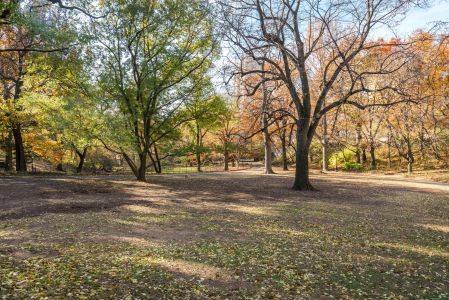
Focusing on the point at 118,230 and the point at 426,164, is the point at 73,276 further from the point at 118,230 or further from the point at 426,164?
the point at 426,164

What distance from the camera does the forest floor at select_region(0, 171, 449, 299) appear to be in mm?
6121

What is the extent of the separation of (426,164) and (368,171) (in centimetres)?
670

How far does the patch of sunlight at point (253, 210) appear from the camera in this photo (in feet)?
44.7

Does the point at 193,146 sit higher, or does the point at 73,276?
the point at 193,146

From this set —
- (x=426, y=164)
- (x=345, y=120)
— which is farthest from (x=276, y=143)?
(x=426, y=164)

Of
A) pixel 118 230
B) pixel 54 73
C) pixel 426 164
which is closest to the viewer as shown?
pixel 118 230

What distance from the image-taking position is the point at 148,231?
10.3m

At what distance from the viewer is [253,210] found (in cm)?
1432

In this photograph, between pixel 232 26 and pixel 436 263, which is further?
pixel 232 26

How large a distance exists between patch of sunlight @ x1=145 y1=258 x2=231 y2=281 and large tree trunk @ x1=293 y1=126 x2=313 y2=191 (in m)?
14.4

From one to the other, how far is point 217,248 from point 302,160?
13085 millimetres

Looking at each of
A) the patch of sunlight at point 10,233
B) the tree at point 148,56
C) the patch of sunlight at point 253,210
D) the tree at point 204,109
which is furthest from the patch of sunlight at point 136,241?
the tree at point 204,109

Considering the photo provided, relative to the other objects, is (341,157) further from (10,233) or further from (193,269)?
(10,233)

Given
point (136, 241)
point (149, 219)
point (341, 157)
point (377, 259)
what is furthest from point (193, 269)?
point (341, 157)
